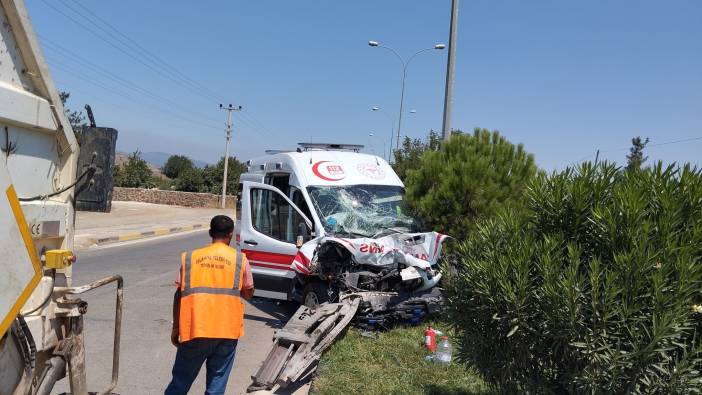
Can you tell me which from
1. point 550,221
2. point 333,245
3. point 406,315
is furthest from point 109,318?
point 550,221

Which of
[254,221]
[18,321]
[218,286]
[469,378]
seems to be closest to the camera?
[18,321]

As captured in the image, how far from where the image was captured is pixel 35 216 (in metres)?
2.62

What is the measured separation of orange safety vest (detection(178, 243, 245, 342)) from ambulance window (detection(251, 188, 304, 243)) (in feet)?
13.6

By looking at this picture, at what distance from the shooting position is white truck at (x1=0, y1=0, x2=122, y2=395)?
89.4 inches

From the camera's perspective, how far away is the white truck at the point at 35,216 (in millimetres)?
2270

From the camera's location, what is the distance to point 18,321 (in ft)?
8.13

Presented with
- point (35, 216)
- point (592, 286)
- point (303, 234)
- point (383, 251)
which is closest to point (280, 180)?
point (303, 234)

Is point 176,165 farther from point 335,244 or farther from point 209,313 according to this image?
point 209,313

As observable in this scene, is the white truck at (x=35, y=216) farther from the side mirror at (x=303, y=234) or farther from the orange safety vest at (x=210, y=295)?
the side mirror at (x=303, y=234)

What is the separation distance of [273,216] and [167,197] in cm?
3770

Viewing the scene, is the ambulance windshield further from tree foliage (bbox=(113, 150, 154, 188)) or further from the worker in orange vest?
tree foliage (bbox=(113, 150, 154, 188))

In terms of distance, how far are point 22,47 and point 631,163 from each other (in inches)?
137

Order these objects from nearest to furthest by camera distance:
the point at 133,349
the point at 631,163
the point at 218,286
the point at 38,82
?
1. the point at 38,82
2. the point at 631,163
3. the point at 218,286
4. the point at 133,349

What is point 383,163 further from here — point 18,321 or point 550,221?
point 18,321
